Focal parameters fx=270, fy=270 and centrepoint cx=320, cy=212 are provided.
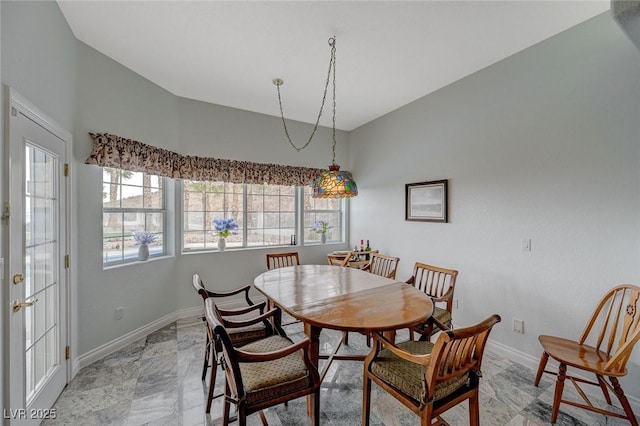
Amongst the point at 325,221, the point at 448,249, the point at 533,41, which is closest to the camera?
the point at 533,41

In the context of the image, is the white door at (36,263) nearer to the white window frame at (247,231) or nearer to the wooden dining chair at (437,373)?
the white window frame at (247,231)

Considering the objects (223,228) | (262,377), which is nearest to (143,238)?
(223,228)

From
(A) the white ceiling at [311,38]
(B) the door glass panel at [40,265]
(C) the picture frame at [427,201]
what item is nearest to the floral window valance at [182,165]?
(B) the door glass panel at [40,265]

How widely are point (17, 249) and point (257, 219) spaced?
9.39ft

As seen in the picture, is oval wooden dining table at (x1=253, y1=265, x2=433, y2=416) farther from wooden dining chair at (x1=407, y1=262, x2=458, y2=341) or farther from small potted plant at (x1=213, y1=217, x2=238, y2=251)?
small potted plant at (x1=213, y1=217, x2=238, y2=251)

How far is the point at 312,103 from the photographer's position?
377 centimetres

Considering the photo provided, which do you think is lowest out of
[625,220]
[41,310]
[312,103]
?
[41,310]

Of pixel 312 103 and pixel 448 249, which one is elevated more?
pixel 312 103

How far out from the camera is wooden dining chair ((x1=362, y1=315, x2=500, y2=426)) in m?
1.33

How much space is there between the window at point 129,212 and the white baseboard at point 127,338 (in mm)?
805

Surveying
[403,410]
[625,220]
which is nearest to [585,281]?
[625,220]

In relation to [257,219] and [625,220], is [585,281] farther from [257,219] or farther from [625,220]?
[257,219]

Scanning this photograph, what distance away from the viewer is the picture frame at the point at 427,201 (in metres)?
3.31

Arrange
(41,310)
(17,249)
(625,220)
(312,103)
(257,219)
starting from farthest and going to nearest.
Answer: (257,219)
(312,103)
(625,220)
(41,310)
(17,249)
